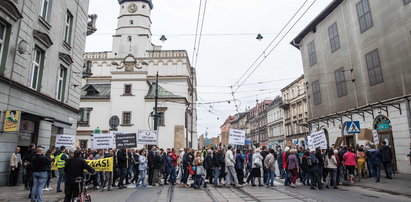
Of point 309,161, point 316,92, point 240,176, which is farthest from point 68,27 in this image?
point 316,92

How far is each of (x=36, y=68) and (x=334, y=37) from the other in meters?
21.2

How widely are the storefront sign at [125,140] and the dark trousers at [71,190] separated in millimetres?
6235

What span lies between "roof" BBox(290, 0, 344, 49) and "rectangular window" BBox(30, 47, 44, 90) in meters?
20.9

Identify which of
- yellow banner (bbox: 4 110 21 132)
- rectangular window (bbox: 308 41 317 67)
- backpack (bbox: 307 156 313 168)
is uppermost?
rectangular window (bbox: 308 41 317 67)

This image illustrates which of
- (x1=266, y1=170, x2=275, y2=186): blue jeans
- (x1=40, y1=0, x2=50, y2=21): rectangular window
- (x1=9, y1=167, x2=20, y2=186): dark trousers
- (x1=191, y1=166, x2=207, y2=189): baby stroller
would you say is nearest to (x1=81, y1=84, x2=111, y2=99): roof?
(x1=40, y1=0, x2=50, y2=21): rectangular window

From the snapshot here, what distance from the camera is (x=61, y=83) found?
16.7 meters

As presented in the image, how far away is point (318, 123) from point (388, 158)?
11.1m

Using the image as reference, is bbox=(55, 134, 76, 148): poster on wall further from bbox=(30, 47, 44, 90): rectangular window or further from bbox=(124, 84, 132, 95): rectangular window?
bbox=(124, 84, 132, 95): rectangular window

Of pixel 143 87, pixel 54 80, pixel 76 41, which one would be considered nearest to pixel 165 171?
pixel 54 80

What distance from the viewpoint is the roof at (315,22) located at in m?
21.2

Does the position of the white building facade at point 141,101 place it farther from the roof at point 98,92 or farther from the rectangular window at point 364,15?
the rectangular window at point 364,15

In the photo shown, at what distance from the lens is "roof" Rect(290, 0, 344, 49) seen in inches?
836

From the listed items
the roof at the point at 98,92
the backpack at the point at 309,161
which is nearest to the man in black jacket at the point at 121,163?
the backpack at the point at 309,161

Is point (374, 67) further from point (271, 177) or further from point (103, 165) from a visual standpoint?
point (103, 165)
